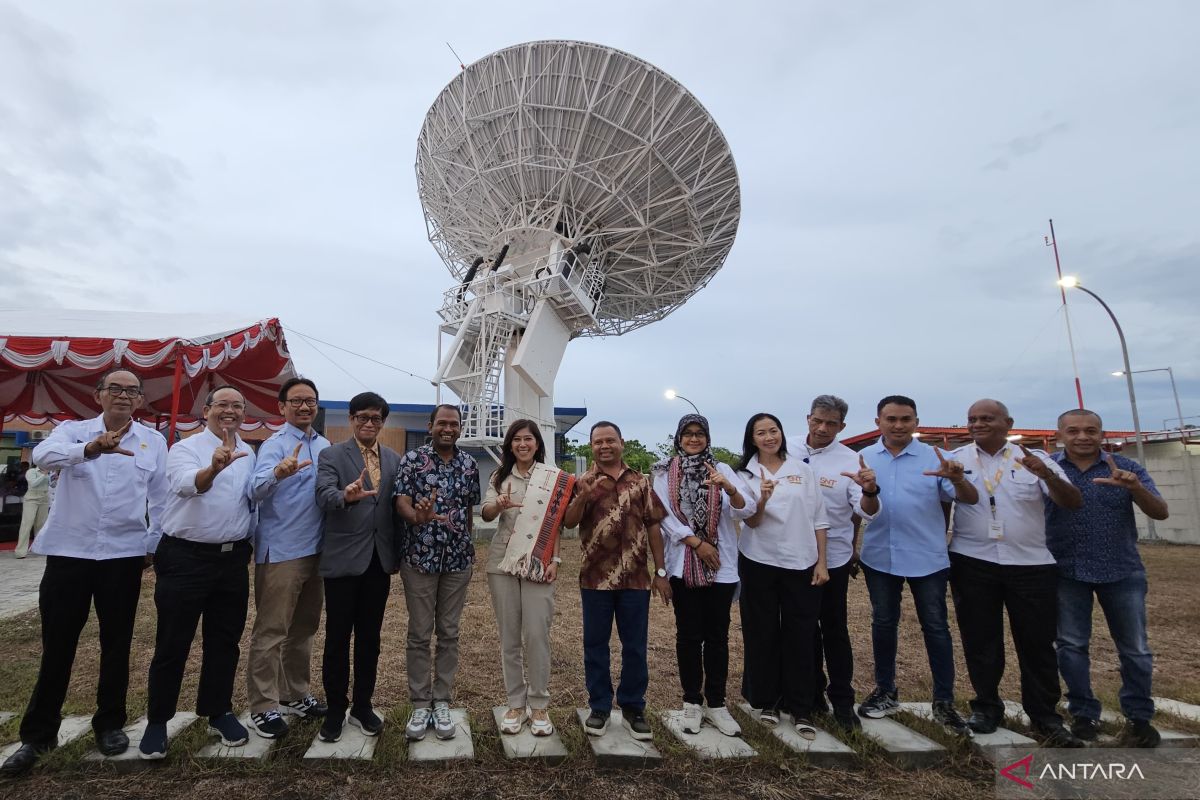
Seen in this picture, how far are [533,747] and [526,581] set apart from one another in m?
0.85

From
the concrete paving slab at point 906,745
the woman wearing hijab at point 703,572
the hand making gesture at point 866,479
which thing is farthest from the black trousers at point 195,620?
the hand making gesture at point 866,479

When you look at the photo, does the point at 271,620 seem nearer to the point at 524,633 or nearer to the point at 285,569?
the point at 285,569

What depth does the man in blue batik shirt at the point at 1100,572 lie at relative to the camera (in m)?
3.22

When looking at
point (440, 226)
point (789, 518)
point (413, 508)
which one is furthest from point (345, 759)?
point (440, 226)

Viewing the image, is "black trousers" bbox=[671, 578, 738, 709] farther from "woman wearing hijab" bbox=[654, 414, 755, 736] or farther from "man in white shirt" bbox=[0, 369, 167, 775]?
"man in white shirt" bbox=[0, 369, 167, 775]

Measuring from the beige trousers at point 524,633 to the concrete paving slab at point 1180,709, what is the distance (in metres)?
4.13

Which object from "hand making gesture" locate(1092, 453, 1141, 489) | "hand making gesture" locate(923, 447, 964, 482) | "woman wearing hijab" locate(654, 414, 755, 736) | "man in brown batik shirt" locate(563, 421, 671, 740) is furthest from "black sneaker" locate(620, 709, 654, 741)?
"hand making gesture" locate(1092, 453, 1141, 489)

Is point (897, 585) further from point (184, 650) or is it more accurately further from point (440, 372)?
point (440, 372)

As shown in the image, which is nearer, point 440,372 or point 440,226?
point 440,372

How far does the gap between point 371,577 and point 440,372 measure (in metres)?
13.7

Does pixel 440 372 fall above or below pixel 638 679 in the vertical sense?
above

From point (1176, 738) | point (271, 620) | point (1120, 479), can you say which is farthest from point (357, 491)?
point (1176, 738)

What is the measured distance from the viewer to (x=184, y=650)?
300 cm

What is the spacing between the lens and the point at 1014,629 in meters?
3.38
